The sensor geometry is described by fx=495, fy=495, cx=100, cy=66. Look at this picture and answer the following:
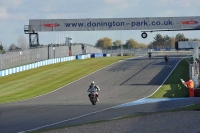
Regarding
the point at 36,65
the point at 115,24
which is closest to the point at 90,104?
the point at 36,65

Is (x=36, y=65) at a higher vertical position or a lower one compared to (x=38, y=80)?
higher

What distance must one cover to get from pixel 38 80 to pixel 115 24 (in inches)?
805

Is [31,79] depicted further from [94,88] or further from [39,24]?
[94,88]

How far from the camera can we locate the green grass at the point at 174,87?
115 ft

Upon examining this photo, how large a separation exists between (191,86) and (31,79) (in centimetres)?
2327

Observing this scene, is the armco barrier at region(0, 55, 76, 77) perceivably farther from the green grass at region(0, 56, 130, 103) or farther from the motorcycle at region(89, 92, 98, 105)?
the motorcycle at region(89, 92, 98, 105)

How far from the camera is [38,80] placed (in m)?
50.4

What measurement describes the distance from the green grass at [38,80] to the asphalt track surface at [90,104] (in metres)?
1.70

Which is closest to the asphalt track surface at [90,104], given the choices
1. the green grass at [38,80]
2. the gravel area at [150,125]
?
the green grass at [38,80]

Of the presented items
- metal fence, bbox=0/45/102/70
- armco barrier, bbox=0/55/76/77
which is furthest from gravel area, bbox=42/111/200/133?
metal fence, bbox=0/45/102/70

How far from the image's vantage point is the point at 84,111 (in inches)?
982

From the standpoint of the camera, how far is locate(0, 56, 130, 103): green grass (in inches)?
1571

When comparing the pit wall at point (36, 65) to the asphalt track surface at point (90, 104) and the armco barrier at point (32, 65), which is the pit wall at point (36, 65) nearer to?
the armco barrier at point (32, 65)

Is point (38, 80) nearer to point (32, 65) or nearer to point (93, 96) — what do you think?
point (32, 65)
